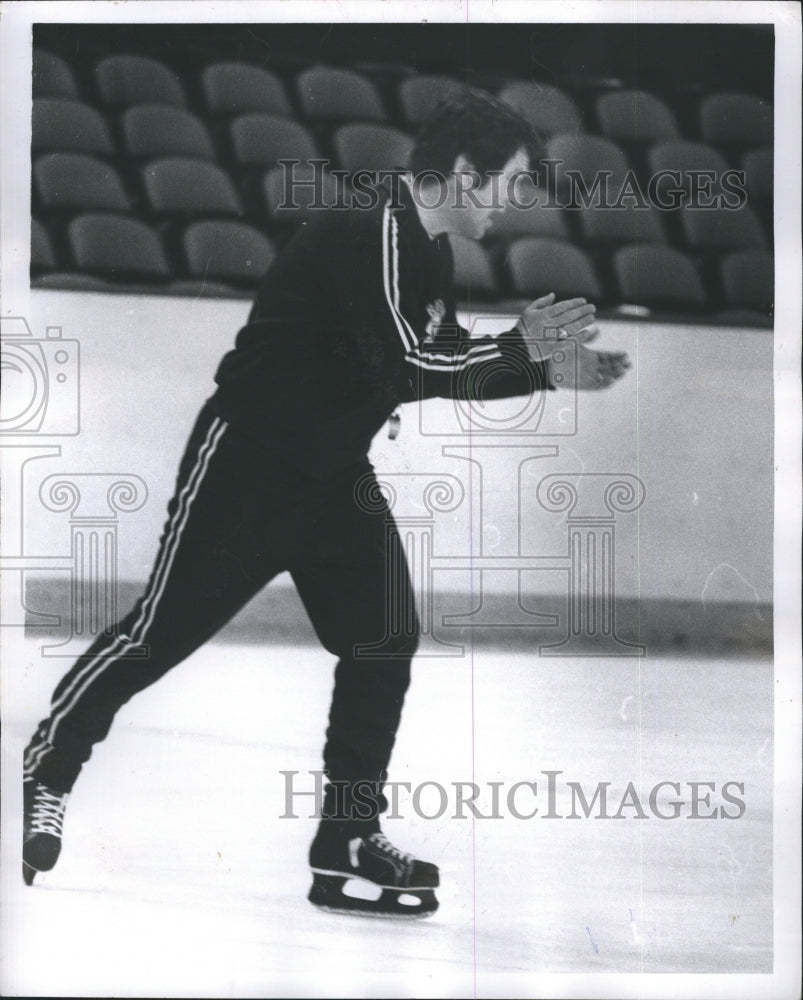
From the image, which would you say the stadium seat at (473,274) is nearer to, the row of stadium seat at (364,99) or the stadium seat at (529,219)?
the stadium seat at (529,219)

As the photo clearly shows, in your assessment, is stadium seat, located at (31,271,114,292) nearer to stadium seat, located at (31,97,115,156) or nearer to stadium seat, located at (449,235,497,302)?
stadium seat, located at (31,97,115,156)

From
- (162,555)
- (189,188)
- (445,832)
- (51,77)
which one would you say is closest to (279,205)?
(189,188)

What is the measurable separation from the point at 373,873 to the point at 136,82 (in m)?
1.78

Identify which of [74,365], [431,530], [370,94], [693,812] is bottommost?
[693,812]

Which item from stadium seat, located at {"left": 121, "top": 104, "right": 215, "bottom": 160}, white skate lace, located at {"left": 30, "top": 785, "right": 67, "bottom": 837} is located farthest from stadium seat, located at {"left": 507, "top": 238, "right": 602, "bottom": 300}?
white skate lace, located at {"left": 30, "top": 785, "right": 67, "bottom": 837}

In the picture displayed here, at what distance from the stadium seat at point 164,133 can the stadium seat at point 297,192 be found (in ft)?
0.49

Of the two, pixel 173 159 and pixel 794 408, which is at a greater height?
pixel 173 159

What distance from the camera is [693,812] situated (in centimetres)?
221

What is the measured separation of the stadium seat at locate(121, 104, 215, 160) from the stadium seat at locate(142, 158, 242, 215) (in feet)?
0.07

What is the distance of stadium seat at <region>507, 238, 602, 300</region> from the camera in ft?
7.16

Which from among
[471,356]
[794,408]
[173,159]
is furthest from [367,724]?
[173,159]

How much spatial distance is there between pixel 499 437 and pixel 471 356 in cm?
18

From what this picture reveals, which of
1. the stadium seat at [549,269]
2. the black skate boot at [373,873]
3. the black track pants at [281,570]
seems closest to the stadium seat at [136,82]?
the black track pants at [281,570]

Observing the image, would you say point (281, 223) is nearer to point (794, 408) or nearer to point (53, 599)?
point (53, 599)
